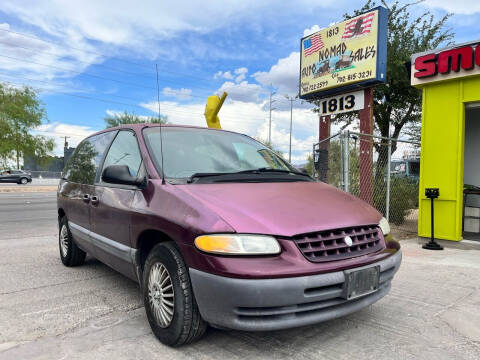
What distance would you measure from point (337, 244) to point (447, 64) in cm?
542

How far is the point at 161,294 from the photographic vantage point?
111 inches

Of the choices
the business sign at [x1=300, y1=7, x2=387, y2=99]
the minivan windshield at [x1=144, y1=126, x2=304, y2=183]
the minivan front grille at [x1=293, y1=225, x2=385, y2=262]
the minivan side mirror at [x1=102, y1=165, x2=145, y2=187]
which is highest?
the business sign at [x1=300, y1=7, x2=387, y2=99]

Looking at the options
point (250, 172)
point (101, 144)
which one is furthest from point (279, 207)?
point (101, 144)

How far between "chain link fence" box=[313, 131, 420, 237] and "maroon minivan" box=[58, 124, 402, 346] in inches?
151

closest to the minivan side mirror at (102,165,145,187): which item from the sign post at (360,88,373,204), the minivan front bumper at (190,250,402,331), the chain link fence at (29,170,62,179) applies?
the minivan front bumper at (190,250,402,331)

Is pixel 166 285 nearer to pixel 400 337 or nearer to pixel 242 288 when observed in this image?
pixel 242 288

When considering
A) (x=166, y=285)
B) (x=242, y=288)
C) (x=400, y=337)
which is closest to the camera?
(x=242, y=288)

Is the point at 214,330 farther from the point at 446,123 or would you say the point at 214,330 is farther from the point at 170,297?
the point at 446,123

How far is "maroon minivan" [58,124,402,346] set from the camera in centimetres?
239

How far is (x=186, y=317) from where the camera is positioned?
8.52 ft

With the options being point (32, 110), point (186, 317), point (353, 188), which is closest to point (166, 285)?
point (186, 317)

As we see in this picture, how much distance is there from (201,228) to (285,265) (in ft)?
1.86

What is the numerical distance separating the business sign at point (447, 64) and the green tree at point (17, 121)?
3747cm

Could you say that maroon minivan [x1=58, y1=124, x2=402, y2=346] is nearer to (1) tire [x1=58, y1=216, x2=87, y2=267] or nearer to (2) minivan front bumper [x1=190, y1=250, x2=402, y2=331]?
(2) minivan front bumper [x1=190, y1=250, x2=402, y2=331]
